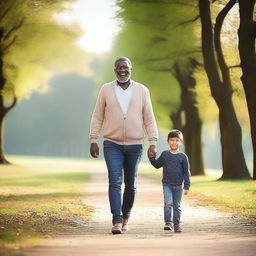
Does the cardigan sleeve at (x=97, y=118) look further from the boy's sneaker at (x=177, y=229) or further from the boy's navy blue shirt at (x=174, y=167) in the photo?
the boy's sneaker at (x=177, y=229)

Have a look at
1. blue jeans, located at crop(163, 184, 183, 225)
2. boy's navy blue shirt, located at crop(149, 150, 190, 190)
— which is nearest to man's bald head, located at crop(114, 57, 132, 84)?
boy's navy blue shirt, located at crop(149, 150, 190, 190)

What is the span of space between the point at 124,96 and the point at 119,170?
98 centimetres

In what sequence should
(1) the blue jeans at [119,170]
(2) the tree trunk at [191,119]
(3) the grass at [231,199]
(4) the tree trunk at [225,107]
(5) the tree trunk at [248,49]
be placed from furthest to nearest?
(2) the tree trunk at [191,119] → (4) the tree trunk at [225,107] → (5) the tree trunk at [248,49] → (3) the grass at [231,199] → (1) the blue jeans at [119,170]

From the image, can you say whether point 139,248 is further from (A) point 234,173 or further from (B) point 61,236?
(A) point 234,173

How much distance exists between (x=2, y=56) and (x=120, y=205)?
28.0 metres

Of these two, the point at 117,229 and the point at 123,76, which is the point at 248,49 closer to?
the point at 123,76

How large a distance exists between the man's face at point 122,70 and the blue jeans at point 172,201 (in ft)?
4.92

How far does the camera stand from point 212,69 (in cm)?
2255

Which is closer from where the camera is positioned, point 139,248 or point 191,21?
point 139,248

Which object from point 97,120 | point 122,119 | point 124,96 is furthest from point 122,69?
point 97,120

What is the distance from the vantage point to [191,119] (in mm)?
29953

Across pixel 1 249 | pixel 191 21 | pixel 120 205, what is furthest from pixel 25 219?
pixel 191 21

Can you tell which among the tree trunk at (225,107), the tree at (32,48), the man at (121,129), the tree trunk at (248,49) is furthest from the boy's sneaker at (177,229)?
the tree at (32,48)

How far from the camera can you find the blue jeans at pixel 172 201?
27.7ft
